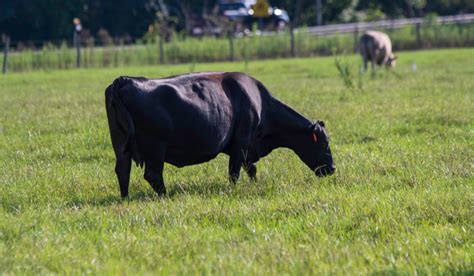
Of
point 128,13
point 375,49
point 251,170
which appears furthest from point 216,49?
point 251,170

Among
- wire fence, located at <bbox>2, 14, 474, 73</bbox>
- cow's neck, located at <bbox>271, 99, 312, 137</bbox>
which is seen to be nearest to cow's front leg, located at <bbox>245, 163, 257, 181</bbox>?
cow's neck, located at <bbox>271, 99, 312, 137</bbox>

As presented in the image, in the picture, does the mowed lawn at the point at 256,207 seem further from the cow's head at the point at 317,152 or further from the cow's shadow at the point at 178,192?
the cow's head at the point at 317,152

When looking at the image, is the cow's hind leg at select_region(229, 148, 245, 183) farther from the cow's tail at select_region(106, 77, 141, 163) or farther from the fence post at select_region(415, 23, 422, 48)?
the fence post at select_region(415, 23, 422, 48)

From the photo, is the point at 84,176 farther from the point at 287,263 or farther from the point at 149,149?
the point at 287,263

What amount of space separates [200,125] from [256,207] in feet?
3.88

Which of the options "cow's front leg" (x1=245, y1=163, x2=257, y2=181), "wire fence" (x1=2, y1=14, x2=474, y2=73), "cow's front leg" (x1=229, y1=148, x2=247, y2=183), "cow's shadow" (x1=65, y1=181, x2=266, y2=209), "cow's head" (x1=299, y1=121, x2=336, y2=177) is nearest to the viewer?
"cow's shadow" (x1=65, y1=181, x2=266, y2=209)

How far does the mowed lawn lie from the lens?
227 inches

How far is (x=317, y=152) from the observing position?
947 centimetres

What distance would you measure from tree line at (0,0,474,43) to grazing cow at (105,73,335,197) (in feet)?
101

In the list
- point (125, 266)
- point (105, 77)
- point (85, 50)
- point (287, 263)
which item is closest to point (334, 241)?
point (287, 263)

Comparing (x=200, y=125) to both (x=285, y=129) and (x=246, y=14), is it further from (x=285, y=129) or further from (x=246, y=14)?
(x=246, y=14)

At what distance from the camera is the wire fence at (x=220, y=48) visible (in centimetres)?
3425

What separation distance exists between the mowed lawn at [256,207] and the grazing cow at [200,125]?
0.26m

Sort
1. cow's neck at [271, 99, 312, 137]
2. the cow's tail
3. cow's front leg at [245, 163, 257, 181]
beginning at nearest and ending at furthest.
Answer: the cow's tail < cow's front leg at [245, 163, 257, 181] < cow's neck at [271, 99, 312, 137]
